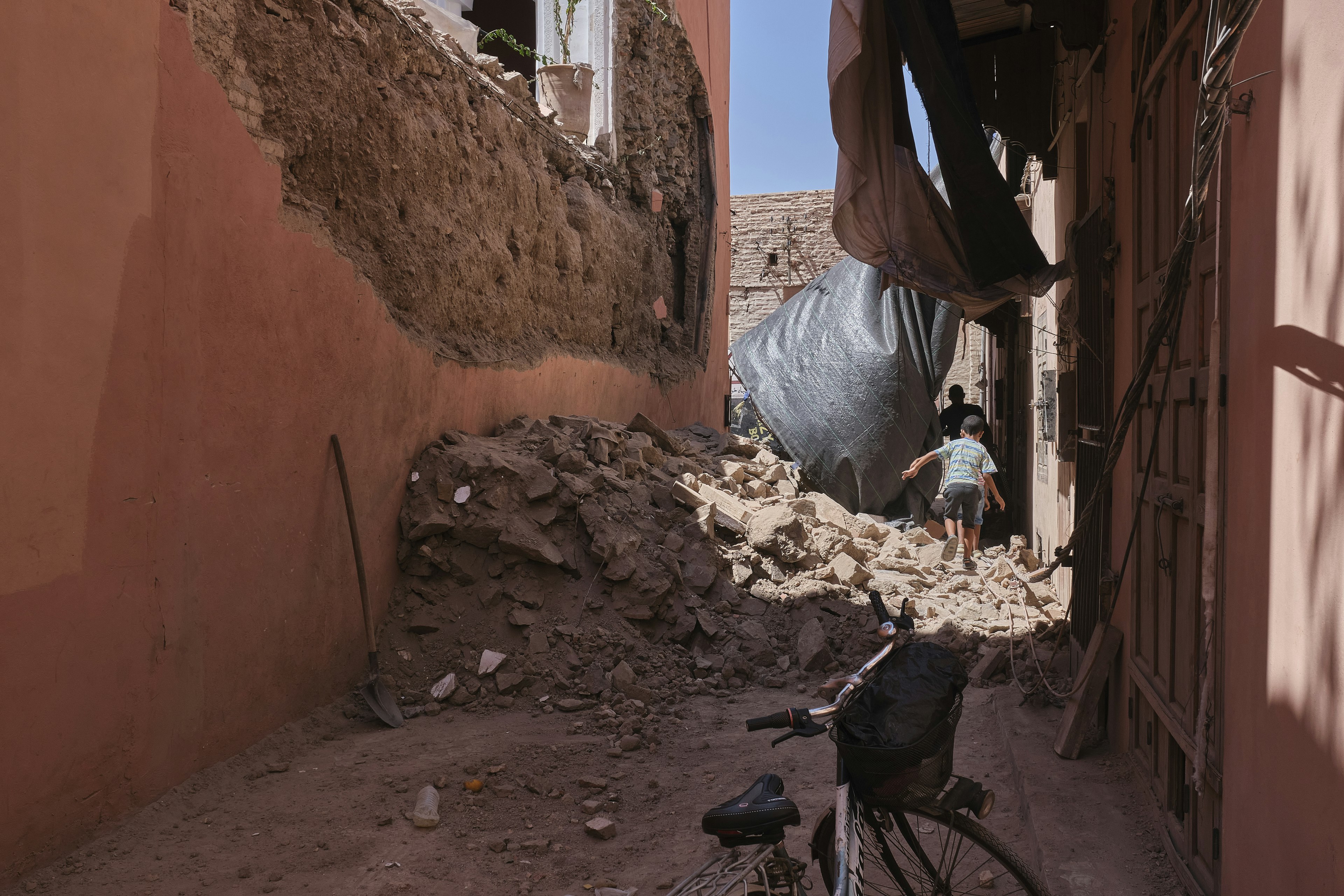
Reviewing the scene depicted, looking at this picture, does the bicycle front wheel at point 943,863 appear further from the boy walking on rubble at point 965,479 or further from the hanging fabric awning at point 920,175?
the boy walking on rubble at point 965,479

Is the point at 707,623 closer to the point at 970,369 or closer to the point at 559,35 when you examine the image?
the point at 559,35

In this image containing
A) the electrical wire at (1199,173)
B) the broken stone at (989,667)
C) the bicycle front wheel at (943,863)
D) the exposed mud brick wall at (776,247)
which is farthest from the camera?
the exposed mud brick wall at (776,247)

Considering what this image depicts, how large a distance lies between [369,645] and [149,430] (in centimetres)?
173

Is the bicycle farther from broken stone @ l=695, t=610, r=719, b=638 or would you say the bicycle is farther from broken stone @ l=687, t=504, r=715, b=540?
broken stone @ l=687, t=504, r=715, b=540

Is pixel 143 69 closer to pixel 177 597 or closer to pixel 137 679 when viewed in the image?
pixel 177 597

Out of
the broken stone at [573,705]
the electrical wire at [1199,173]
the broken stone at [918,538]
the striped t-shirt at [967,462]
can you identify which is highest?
the electrical wire at [1199,173]

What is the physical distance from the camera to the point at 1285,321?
5.89ft

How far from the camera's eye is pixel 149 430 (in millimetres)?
3443

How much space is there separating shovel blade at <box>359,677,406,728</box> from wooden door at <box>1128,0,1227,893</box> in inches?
131

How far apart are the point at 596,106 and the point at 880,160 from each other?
19.1ft

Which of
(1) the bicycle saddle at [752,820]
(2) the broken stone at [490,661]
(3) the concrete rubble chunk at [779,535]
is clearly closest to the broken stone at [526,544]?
(2) the broken stone at [490,661]

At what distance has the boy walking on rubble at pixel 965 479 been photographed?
8469mm

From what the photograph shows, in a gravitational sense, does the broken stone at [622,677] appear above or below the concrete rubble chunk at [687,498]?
below

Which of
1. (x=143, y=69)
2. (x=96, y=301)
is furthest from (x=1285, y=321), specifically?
(x=143, y=69)
